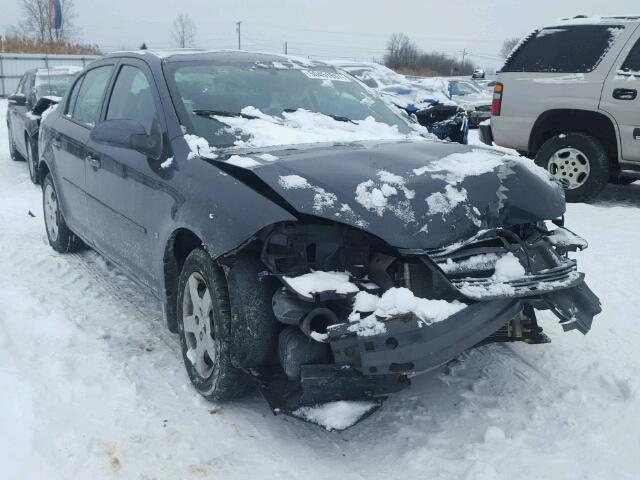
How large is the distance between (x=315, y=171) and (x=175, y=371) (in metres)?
1.44

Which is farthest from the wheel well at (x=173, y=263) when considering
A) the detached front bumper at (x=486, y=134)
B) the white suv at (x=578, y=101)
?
the detached front bumper at (x=486, y=134)

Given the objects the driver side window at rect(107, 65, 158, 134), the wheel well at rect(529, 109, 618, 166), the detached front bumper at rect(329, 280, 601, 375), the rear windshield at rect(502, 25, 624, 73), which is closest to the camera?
the detached front bumper at rect(329, 280, 601, 375)

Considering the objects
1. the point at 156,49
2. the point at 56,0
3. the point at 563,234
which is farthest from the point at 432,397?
the point at 56,0

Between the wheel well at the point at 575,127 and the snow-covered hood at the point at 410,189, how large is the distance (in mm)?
4455

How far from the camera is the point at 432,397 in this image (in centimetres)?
325

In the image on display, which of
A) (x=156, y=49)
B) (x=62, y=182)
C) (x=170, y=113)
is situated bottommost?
(x=62, y=182)

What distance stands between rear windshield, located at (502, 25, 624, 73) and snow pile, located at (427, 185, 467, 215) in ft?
17.4

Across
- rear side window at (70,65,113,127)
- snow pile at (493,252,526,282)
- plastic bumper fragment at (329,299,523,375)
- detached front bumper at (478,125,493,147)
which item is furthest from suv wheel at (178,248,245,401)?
detached front bumper at (478,125,493,147)

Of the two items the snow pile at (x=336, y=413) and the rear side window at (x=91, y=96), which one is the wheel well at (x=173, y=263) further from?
the rear side window at (x=91, y=96)

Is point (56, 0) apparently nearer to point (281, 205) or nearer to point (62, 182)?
point (62, 182)

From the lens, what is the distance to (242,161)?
119 inches

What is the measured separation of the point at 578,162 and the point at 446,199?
522 centimetres

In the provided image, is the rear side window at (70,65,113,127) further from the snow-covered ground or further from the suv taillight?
the suv taillight

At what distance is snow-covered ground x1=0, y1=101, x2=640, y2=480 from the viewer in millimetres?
2676
